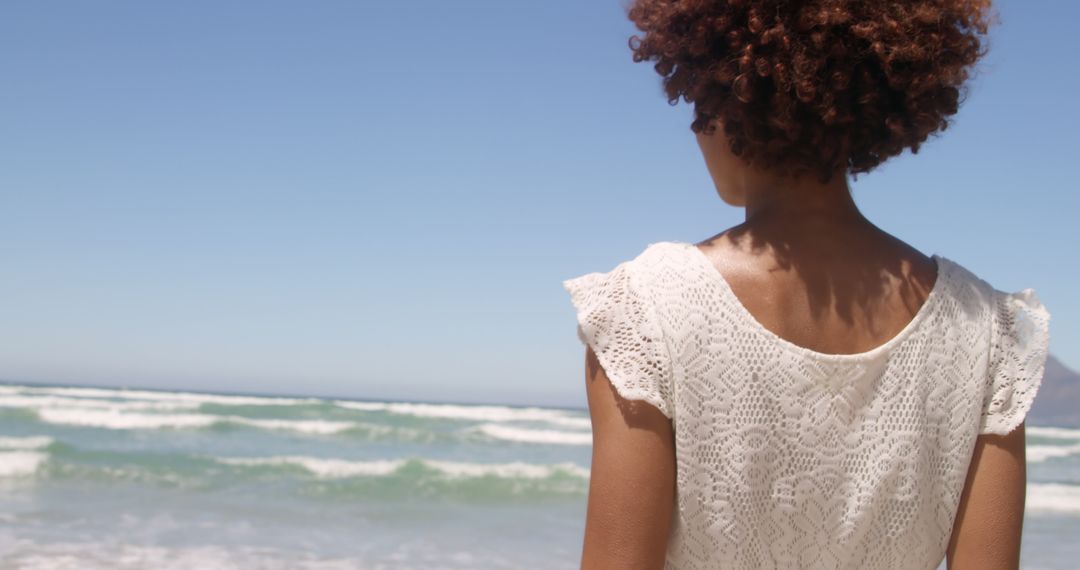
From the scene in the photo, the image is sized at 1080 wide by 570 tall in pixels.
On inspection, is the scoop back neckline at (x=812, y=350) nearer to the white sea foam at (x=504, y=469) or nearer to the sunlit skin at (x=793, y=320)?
the sunlit skin at (x=793, y=320)

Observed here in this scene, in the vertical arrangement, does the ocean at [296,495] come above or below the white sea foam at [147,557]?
above

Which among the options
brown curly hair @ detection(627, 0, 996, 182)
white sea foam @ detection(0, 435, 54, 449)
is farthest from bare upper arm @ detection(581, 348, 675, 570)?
white sea foam @ detection(0, 435, 54, 449)

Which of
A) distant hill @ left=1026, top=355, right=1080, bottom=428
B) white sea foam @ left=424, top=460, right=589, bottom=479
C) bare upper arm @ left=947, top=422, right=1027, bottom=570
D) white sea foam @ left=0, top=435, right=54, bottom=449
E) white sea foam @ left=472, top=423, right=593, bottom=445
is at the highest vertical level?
distant hill @ left=1026, top=355, right=1080, bottom=428

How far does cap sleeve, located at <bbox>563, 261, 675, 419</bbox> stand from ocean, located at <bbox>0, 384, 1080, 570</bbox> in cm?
618

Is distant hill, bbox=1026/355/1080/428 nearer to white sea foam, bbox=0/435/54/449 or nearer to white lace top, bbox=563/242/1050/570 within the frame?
white sea foam, bbox=0/435/54/449

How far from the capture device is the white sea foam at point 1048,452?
19141mm

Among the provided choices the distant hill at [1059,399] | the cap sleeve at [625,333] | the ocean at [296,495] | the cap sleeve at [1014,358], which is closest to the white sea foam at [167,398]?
the ocean at [296,495]

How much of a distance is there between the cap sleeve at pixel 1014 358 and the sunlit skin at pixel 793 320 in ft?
0.10

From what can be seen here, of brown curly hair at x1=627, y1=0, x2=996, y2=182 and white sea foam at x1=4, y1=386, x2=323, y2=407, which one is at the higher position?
brown curly hair at x1=627, y1=0, x2=996, y2=182

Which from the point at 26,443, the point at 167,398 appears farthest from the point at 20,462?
the point at 167,398

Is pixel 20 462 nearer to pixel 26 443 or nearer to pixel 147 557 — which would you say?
pixel 26 443

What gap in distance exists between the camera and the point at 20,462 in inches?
459

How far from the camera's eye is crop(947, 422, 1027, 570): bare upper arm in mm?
1329

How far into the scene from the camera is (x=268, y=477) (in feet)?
38.3
